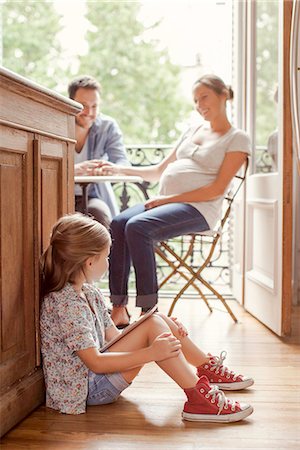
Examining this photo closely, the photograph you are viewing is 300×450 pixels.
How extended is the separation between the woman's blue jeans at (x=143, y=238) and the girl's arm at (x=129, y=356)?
1.23 m

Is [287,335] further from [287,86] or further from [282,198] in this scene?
[287,86]

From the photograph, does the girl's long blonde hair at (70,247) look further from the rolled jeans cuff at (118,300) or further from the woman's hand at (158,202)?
the woman's hand at (158,202)

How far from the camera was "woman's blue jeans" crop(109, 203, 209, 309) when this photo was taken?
140 inches

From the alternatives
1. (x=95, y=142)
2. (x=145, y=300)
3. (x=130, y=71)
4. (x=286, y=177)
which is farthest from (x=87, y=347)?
(x=130, y=71)

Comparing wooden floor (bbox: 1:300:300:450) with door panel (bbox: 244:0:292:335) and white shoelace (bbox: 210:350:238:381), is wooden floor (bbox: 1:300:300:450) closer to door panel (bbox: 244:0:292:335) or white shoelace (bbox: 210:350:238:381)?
white shoelace (bbox: 210:350:238:381)

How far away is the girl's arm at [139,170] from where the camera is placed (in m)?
3.93

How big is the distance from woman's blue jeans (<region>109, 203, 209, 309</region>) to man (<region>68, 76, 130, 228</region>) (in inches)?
11.9

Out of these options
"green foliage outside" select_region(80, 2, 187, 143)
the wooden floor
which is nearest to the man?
the wooden floor

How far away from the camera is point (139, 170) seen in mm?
4172

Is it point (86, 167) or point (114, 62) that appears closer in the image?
point (86, 167)

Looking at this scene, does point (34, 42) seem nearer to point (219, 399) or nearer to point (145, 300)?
point (145, 300)

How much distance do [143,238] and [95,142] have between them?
2.99 ft

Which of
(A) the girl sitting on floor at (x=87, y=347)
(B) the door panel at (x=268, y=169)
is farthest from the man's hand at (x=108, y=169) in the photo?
(A) the girl sitting on floor at (x=87, y=347)

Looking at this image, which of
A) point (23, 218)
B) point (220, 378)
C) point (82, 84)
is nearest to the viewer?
point (23, 218)
